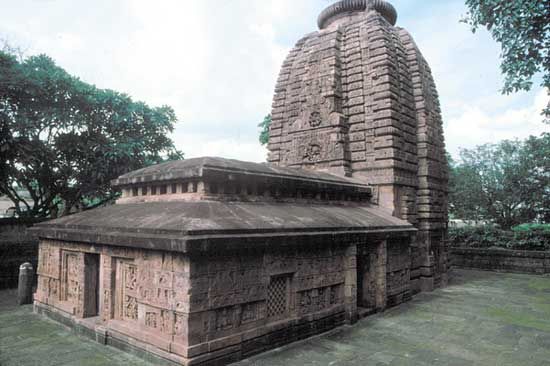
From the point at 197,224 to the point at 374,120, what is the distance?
790 cm

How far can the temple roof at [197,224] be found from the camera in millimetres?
5414

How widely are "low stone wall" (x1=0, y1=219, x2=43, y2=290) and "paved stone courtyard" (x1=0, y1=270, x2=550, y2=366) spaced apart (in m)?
3.18

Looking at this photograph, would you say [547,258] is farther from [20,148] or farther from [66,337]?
[20,148]

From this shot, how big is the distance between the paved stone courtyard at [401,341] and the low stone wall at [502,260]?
6.76 m

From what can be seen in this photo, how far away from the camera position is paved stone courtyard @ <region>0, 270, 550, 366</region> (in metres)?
5.84

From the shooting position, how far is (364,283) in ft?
29.7

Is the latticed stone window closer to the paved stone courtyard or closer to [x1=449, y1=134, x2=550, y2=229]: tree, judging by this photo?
the paved stone courtyard

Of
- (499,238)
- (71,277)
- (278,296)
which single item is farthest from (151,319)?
(499,238)

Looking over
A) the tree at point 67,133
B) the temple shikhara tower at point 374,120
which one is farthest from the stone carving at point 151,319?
the tree at point 67,133

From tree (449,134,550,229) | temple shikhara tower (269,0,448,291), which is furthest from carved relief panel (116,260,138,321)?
tree (449,134,550,229)

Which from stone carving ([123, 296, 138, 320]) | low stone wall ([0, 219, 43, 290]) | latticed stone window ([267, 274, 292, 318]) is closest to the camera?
stone carving ([123, 296, 138, 320])

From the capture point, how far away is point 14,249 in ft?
43.1

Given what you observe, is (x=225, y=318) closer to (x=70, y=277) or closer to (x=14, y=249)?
(x=70, y=277)

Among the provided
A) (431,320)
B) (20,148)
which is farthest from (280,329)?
(20,148)
